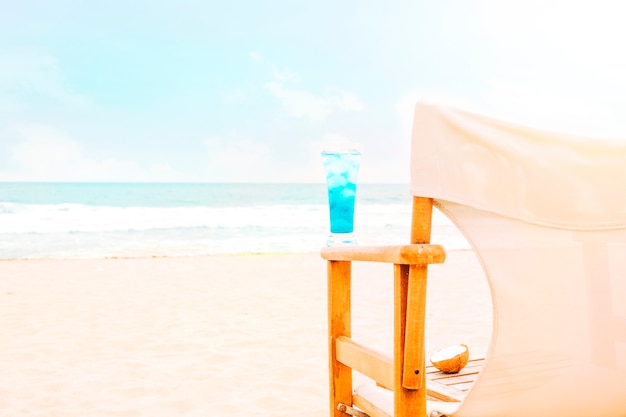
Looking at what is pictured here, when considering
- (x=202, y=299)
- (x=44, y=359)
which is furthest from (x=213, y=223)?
(x=44, y=359)

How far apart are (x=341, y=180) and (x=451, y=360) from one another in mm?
751

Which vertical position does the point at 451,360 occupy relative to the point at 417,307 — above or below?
below

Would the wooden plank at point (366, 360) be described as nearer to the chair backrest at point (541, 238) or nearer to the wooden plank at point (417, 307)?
the wooden plank at point (417, 307)

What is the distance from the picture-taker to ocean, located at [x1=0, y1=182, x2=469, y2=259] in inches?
535

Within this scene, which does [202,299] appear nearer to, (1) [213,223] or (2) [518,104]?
(1) [213,223]

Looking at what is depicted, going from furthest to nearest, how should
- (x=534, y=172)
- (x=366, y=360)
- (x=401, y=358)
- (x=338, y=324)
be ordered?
1. (x=338, y=324)
2. (x=366, y=360)
3. (x=401, y=358)
4. (x=534, y=172)

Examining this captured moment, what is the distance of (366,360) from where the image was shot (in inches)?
62.8

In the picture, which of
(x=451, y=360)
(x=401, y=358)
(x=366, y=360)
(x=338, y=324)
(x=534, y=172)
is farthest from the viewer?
(x=451, y=360)

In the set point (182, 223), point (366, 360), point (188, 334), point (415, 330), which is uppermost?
point (415, 330)

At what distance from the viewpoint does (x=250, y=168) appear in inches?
1403

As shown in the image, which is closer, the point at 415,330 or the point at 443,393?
the point at 415,330

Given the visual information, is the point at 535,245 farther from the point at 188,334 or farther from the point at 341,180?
the point at 188,334

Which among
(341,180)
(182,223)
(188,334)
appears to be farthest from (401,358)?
(182,223)

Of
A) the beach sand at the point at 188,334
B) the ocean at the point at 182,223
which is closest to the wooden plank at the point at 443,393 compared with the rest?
the beach sand at the point at 188,334
